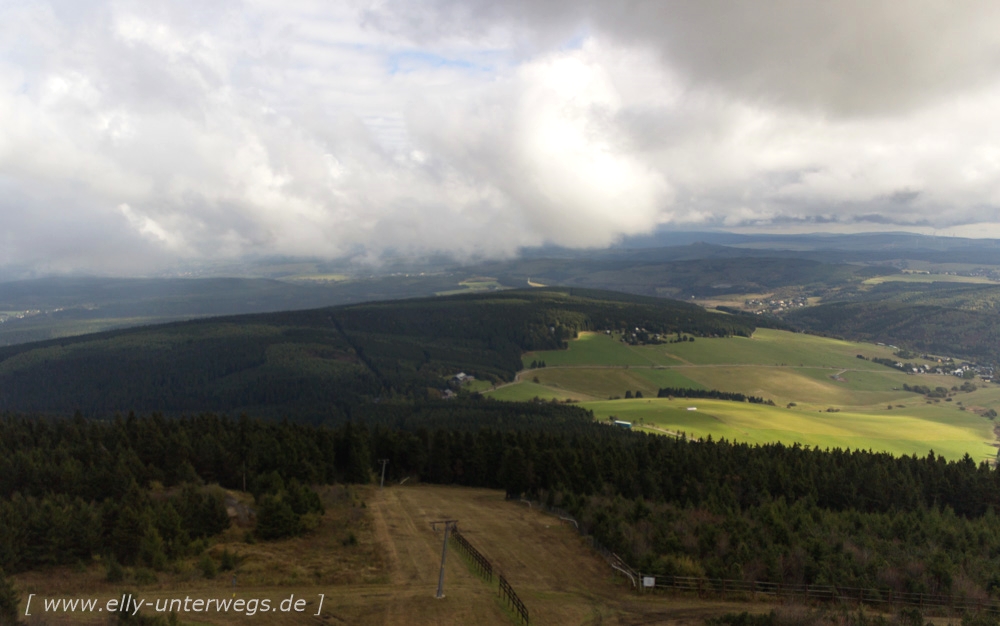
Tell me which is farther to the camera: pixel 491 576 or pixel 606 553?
pixel 606 553

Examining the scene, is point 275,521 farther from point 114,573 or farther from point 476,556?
point 476,556

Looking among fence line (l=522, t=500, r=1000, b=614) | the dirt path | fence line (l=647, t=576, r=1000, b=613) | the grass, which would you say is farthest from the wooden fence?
the grass

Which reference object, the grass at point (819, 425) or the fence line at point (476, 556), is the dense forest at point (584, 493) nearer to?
the fence line at point (476, 556)

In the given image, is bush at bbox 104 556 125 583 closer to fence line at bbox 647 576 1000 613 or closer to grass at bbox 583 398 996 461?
fence line at bbox 647 576 1000 613

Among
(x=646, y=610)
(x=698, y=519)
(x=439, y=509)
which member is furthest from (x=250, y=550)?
(x=698, y=519)

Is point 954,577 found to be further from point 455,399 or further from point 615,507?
point 455,399

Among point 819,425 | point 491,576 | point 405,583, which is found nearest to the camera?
point 405,583

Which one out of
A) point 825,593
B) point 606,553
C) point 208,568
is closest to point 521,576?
point 606,553

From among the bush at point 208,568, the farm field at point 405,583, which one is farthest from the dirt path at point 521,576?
the bush at point 208,568
